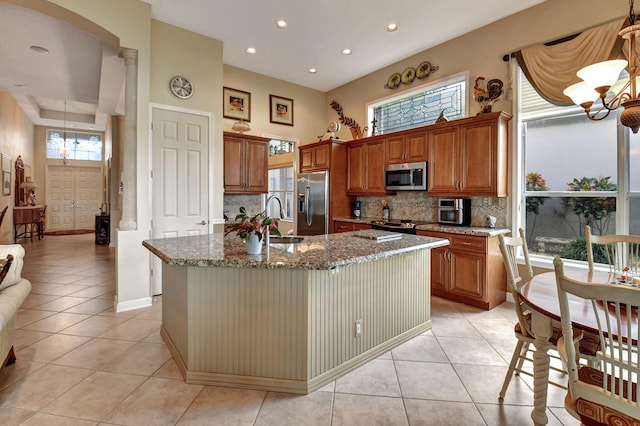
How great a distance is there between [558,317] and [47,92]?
910 cm

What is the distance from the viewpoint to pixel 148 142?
3.67m

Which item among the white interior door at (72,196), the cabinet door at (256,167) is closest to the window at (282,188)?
the cabinet door at (256,167)

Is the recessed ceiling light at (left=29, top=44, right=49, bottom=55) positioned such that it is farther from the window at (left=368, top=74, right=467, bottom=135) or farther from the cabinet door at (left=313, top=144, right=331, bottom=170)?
the window at (left=368, top=74, right=467, bottom=135)

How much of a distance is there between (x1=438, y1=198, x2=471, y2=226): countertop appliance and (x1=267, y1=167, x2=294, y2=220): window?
378 cm

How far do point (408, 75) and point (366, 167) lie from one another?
1.52 metres

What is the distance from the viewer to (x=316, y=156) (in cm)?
564

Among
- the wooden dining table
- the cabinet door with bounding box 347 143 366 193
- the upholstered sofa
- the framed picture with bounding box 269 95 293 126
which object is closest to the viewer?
the wooden dining table

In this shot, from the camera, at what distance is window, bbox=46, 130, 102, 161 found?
10.9 metres

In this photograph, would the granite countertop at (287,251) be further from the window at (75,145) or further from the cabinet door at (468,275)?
the window at (75,145)

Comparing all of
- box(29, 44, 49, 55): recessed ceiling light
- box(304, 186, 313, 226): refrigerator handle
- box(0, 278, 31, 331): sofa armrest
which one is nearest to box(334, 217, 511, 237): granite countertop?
box(304, 186, 313, 226): refrigerator handle

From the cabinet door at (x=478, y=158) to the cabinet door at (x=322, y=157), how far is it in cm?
215

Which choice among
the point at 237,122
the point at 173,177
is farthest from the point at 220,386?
the point at 237,122

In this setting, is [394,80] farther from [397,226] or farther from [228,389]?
[228,389]

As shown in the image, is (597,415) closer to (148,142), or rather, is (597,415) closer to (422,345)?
(422,345)
